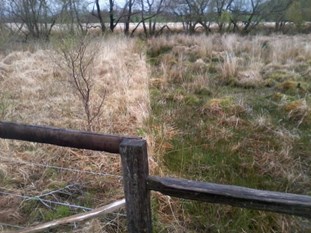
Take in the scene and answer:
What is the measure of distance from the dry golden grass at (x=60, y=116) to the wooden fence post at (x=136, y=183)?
3.25 feet

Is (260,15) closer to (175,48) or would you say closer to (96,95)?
(175,48)

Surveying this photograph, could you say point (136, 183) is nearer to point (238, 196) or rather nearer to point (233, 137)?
point (238, 196)

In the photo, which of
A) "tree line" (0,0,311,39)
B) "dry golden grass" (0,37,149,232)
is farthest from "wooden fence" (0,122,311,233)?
"tree line" (0,0,311,39)

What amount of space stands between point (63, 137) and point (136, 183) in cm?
46

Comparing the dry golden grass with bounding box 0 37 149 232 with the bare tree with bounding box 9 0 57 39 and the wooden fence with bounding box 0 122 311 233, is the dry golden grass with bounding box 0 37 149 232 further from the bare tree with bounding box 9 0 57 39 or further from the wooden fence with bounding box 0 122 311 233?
the bare tree with bounding box 9 0 57 39

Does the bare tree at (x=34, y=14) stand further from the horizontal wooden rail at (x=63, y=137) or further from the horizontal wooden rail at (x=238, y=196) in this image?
the horizontal wooden rail at (x=238, y=196)

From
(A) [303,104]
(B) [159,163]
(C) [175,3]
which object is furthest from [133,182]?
(C) [175,3]

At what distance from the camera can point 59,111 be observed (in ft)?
17.0

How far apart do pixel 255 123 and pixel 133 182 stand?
3441 mm

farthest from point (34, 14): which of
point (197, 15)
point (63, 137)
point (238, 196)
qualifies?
point (238, 196)

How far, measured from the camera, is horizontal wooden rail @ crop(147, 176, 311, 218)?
1.26m

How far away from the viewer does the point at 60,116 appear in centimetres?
493

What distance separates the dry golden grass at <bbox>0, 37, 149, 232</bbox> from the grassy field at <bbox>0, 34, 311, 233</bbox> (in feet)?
0.04

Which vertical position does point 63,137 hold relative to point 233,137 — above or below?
above
